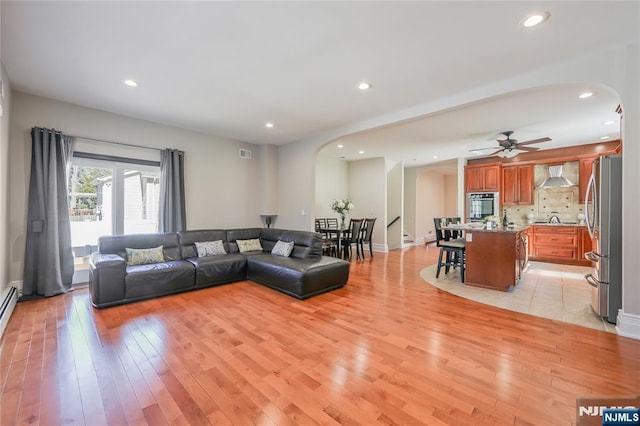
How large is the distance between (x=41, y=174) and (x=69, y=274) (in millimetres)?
1515

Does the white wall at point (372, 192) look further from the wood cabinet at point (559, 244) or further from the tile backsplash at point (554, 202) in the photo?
the wood cabinet at point (559, 244)

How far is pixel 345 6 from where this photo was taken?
2.14 meters

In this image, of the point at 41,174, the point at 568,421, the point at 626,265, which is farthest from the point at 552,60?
the point at 41,174

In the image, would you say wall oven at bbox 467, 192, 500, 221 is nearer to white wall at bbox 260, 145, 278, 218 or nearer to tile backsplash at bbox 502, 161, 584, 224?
tile backsplash at bbox 502, 161, 584, 224

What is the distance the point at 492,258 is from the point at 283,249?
3537mm

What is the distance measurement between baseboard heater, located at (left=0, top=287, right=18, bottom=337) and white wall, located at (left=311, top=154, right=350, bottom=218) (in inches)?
238

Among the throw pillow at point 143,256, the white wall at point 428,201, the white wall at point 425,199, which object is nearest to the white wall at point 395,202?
Answer: the white wall at point 425,199

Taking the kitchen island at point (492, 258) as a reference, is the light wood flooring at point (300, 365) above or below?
below

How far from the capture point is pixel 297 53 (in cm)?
278

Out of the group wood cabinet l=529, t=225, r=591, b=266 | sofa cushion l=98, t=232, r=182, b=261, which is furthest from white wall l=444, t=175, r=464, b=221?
sofa cushion l=98, t=232, r=182, b=261

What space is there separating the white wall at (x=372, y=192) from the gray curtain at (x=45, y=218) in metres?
6.96

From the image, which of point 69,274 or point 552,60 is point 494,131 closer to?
point 552,60

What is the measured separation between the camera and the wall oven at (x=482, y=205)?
293 inches

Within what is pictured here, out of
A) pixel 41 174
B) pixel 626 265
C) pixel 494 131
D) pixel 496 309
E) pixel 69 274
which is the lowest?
pixel 496 309
